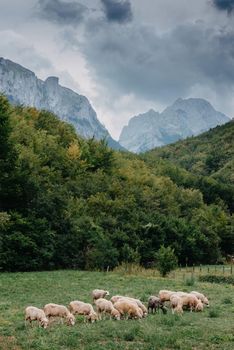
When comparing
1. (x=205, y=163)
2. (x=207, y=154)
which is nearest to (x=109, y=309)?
(x=205, y=163)

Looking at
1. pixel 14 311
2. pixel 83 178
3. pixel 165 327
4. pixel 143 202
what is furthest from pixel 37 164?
pixel 165 327

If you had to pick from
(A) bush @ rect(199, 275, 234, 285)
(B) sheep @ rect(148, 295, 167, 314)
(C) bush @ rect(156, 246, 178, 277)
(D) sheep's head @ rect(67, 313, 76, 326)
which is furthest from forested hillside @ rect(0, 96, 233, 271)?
(D) sheep's head @ rect(67, 313, 76, 326)

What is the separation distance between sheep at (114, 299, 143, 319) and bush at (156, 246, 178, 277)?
23.8 m

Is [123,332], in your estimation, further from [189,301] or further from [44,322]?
[189,301]

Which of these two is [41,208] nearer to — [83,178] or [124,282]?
[124,282]

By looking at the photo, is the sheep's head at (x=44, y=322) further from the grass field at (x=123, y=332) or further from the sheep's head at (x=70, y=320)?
the sheep's head at (x=70, y=320)

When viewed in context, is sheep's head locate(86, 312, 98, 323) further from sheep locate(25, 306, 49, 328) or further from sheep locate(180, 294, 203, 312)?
sheep locate(180, 294, 203, 312)

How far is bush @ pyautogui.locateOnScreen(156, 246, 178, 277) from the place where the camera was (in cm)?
4356

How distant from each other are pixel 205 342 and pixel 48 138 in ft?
240

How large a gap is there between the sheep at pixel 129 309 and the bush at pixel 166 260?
23757mm

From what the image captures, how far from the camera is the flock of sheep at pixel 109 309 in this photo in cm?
1784

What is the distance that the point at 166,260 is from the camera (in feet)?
145

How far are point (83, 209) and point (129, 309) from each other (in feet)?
151

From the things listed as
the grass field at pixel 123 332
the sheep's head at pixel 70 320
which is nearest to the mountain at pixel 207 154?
the grass field at pixel 123 332
